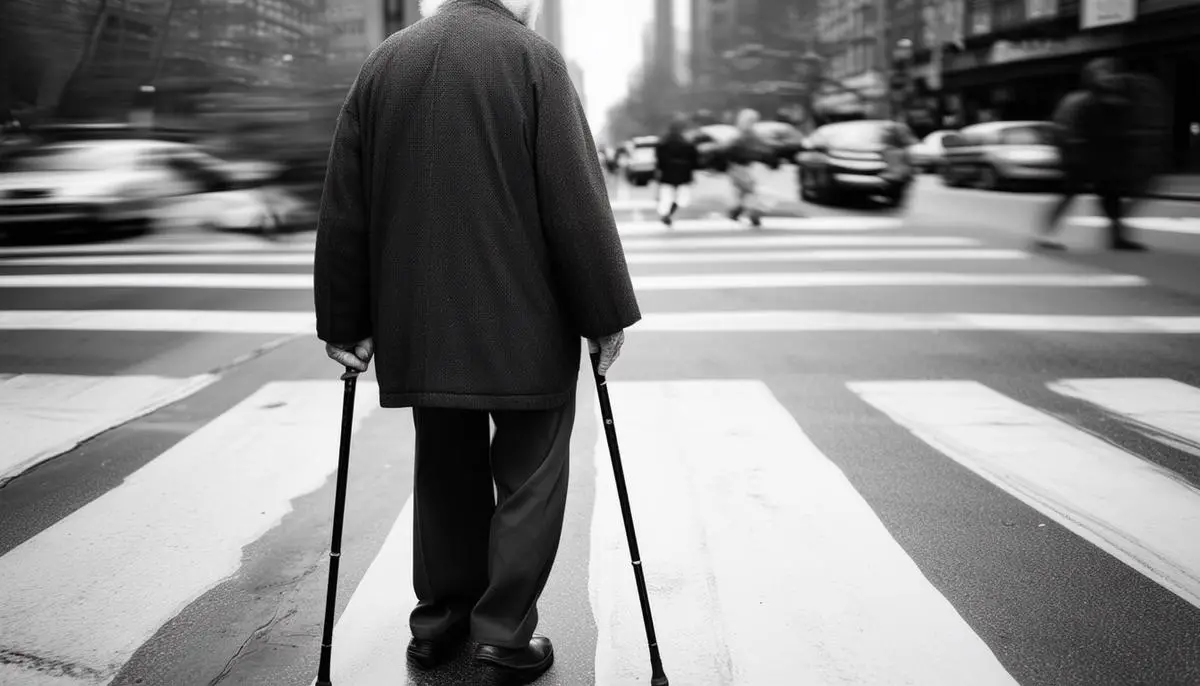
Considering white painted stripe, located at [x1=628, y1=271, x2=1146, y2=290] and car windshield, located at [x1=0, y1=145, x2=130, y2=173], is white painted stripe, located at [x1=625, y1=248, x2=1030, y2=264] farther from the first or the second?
car windshield, located at [x1=0, y1=145, x2=130, y2=173]

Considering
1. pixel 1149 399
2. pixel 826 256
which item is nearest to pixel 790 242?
pixel 826 256

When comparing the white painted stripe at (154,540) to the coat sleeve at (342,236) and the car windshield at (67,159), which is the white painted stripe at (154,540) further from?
the car windshield at (67,159)

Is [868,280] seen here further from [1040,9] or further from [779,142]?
[1040,9]

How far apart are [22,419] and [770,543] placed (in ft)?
13.9

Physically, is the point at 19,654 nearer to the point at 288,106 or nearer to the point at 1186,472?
the point at 1186,472

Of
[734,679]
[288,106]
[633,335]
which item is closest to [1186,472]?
[734,679]

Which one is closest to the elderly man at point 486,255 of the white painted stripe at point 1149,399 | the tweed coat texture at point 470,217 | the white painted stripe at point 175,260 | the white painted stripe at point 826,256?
the tweed coat texture at point 470,217

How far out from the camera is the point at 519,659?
118 inches

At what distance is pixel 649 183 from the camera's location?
4075 centimetres

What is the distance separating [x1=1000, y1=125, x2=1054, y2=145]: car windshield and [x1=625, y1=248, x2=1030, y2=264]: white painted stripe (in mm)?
10080

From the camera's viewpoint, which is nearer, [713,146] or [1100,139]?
[1100,139]

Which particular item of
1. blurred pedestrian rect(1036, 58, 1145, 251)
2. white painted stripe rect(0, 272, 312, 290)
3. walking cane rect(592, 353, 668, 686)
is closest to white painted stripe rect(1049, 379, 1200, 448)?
walking cane rect(592, 353, 668, 686)

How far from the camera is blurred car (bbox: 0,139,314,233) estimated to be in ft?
44.0

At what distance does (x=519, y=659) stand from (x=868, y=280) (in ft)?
28.9
